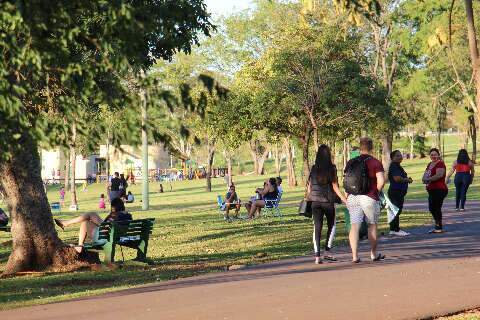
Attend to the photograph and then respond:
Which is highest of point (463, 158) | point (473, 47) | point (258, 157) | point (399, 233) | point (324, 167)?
point (258, 157)

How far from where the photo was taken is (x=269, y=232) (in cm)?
2400

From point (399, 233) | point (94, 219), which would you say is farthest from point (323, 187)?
point (399, 233)

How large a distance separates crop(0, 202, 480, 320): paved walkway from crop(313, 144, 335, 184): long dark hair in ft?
3.97

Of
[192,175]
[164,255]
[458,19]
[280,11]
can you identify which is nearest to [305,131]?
[458,19]

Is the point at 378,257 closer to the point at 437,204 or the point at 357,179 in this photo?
the point at 357,179

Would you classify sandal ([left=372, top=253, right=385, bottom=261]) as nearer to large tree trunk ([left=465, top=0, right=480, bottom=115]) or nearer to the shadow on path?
the shadow on path

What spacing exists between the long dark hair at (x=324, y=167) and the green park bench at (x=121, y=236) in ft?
9.59

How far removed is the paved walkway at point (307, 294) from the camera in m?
9.96

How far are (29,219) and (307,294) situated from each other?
23.3ft

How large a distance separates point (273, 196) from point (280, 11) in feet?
139

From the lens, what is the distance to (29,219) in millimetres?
17078

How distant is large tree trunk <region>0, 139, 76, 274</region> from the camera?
55.6 ft

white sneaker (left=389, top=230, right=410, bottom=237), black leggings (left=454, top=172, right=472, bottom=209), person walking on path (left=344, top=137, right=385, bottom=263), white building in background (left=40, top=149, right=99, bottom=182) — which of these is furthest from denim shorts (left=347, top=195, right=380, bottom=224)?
white building in background (left=40, top=149, right=99, bottom=182)

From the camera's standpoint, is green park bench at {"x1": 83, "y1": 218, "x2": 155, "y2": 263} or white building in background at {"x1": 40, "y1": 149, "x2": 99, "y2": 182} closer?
green park bench at {"x1": 83, "y1": 218, "x2": 155, "y2": 263}
